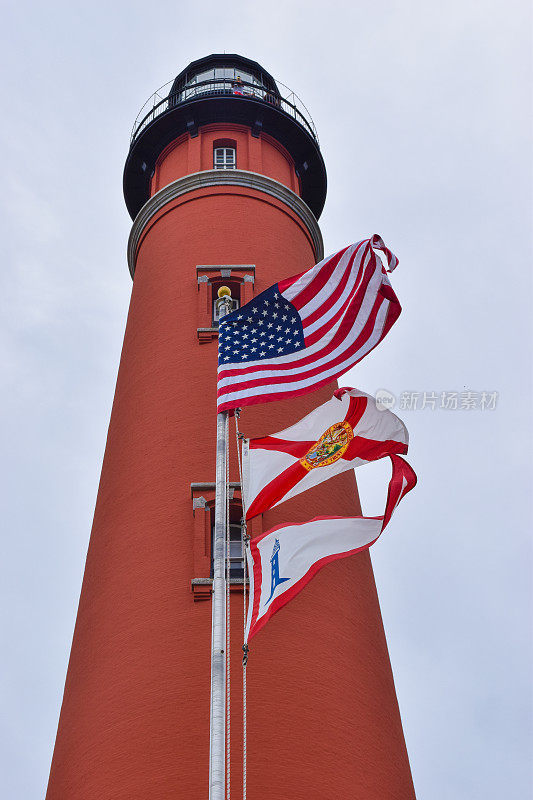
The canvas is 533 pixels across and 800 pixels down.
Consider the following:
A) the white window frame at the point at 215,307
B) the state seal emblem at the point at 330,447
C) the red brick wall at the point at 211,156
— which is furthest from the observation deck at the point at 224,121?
the state seal emblem at the point at 330,447

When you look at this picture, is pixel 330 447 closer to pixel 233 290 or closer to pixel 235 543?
pixel 235 543

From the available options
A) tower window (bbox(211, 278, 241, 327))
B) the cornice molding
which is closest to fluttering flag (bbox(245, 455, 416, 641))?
tower window (bbox(211, 278, 241, 327))

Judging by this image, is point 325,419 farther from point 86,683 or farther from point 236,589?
point 86,683

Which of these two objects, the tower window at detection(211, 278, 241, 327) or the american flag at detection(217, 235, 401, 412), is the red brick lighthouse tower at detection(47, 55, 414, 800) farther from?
the american flag at detection(217, 235, 401, 412)

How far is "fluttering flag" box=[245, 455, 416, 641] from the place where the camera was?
40.9 feet

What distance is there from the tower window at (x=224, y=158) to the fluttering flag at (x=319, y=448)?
12750 millimetres

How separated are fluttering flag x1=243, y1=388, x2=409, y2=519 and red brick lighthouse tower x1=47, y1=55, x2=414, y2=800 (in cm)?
256

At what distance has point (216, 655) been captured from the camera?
10.6 metres

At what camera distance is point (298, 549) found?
1359 centimetres

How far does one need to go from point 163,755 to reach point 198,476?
525 cm

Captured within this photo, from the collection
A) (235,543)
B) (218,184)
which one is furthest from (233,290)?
(235,543)

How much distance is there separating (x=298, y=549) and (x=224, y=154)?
15.8 m

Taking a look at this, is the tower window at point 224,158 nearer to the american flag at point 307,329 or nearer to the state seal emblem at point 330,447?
the american flag at point 307,329

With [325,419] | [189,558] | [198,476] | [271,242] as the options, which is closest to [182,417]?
[198,476]
